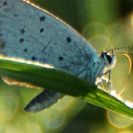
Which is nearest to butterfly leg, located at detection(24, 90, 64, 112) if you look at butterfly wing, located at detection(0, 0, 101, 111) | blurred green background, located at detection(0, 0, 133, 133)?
butterfly wing, located at detection(0, 0, 101, 111)

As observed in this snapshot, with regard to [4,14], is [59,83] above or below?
below

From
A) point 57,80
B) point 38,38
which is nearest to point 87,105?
point 38,38

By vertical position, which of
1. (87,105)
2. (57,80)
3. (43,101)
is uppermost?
(57,80)

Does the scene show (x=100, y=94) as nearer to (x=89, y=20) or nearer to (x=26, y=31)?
(x=26, y=31)

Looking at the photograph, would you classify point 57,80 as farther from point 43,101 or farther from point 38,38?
point 38,38

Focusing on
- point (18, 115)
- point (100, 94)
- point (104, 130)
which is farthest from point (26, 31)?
point (100, 94)

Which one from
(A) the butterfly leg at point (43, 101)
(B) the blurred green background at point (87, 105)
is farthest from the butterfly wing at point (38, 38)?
(B) the blurred green background at point (87, 105)
